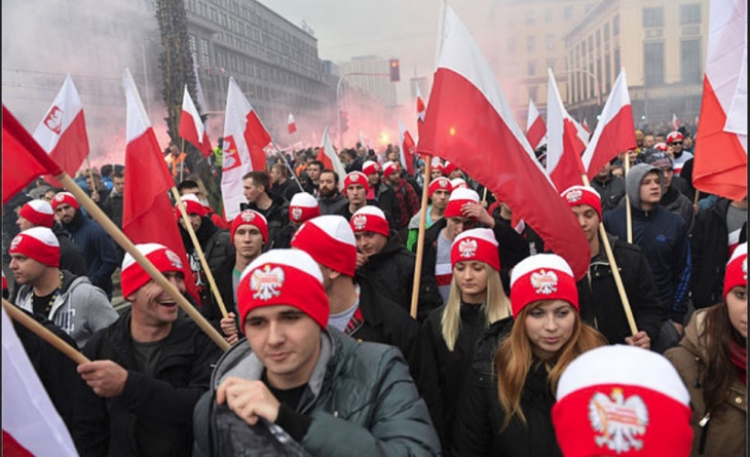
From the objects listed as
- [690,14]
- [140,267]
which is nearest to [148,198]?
[140,267]

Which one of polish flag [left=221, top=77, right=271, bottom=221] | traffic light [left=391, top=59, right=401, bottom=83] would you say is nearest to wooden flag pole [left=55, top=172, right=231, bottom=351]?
polish flag [left=221, top=77, right=271, bottom=221]

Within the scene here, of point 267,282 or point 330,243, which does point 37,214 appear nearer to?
point 330,243

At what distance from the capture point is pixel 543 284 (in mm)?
3018

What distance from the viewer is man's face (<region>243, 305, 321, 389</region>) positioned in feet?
7.23

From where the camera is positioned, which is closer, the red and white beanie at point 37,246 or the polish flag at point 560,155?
the red and white beanie at point 37,246

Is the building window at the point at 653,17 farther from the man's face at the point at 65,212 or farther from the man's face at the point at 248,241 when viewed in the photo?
→ the man's face at the point at 248,241

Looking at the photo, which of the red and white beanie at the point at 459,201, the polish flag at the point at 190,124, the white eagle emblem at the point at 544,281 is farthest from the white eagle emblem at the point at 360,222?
the polish flag at the point at 190,124

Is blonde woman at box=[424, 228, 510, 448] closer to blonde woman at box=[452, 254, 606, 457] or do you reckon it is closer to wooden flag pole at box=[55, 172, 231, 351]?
blonde woman at box=[452, 254, 606, 457]

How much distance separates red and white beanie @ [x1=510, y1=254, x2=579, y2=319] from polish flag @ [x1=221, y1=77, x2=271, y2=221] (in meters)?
5.20

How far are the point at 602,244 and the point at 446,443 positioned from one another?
1.68 metres

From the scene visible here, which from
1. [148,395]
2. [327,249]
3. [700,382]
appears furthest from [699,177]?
[148,395]

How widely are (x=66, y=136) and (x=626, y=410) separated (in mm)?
5413

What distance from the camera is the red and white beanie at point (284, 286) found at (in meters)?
2.24

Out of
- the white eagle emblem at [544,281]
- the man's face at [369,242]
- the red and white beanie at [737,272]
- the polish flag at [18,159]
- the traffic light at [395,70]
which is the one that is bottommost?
the man's face at [369,242]
